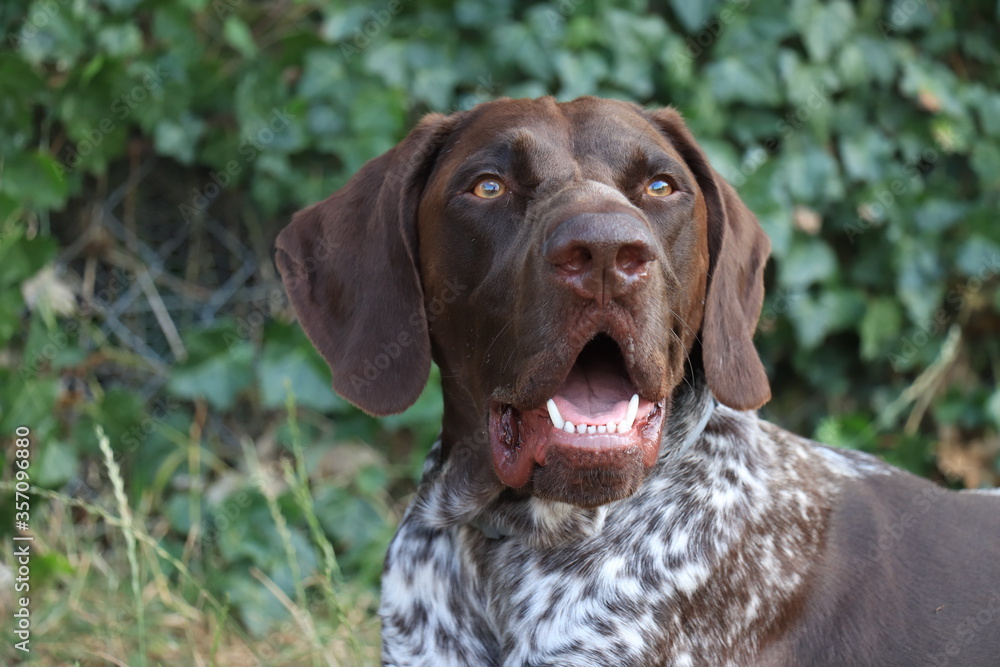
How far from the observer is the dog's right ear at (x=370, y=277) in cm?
263

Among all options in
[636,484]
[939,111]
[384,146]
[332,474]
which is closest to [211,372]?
[332,474]

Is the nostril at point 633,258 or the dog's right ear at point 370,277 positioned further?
the dog's right ear at point 370,277

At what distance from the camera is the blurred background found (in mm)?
4246

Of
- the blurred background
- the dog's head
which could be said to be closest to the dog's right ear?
the dog's head

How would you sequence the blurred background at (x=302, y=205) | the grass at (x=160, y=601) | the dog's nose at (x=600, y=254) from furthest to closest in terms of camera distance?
the blurred background at (x=302, y=205)
the grass at (x=160, y=601)
the dog's nose at (x=600, y=254)

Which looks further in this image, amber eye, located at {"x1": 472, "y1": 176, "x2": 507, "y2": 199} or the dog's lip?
amber eye, located at {"x1": 472, "y1": 176, "x2": 507, "y2": 199}

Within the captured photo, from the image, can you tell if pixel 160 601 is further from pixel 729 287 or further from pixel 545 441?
pixel 729 287

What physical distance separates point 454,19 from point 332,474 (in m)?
2.02

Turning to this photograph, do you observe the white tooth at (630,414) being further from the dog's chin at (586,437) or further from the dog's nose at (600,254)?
the dog's nose at (600,254)

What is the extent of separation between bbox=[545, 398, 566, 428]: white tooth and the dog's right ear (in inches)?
19.6

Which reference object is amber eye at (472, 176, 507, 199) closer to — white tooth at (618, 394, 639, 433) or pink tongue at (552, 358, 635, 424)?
pink tongue at (552, 358, 635, 424)

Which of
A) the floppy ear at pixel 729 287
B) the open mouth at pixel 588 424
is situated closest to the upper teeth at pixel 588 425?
the open mouth at pixel 588 424

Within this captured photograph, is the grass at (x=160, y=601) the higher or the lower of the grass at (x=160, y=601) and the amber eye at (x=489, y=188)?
the lower

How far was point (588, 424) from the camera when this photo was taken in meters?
2.21
